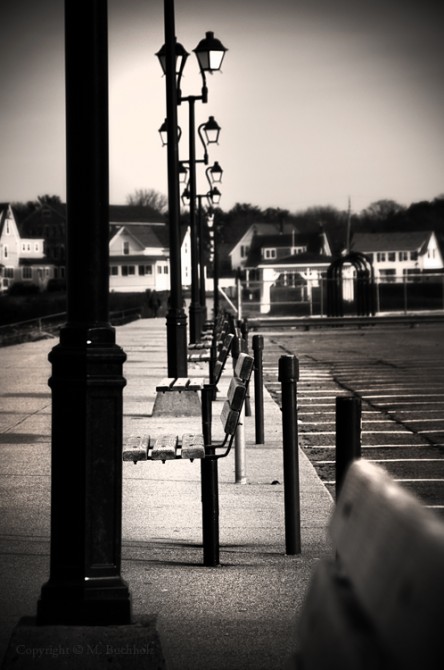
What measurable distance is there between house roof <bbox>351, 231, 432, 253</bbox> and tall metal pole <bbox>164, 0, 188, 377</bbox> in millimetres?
116672

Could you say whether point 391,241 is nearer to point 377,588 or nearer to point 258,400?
point 258,400

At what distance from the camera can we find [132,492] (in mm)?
9008

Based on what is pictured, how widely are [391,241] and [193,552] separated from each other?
130 metres

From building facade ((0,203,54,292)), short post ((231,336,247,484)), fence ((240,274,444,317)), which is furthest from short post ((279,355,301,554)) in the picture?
building facade ((0,203,54,292))

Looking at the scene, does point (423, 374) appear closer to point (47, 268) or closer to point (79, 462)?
point (79, 462)

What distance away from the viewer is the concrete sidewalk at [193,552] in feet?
16.5

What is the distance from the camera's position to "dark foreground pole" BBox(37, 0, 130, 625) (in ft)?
15.5

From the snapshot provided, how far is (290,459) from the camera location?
688 cm

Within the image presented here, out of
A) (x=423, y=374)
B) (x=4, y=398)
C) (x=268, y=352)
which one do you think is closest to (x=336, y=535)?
(x=4, y=398)

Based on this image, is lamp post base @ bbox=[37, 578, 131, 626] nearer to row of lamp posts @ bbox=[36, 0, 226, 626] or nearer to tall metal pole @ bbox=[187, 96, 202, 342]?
row of lamp posts @ bbox=[36, 0, 226, 626]

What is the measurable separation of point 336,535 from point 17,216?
Answer: 158156 mm

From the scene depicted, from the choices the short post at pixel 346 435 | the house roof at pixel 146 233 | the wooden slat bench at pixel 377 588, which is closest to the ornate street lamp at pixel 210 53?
the short post at pixel 346 435

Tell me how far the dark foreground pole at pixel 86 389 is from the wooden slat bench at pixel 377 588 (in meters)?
2.50

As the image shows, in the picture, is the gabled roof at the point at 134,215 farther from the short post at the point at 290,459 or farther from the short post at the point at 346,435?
the short post at the point at 346,435
